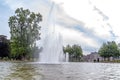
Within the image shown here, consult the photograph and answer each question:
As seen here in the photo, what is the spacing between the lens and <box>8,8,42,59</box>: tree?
7475 centimetres

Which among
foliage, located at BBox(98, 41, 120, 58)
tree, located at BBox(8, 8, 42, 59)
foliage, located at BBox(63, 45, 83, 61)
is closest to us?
tree, located at BBox(8, 8, 42, 59)

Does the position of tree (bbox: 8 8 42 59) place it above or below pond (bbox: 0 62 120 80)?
above

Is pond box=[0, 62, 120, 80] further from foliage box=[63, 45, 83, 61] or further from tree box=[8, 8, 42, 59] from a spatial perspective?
foliage box=[63, 45, 83, 61]

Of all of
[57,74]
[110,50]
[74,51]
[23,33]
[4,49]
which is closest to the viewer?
[57,74]

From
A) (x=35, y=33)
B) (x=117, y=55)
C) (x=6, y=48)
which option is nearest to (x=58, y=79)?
(x=35, y=33)

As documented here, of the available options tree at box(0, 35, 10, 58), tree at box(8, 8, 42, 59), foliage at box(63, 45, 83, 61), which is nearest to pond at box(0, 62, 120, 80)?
tree at box(8, 8, 42, 59)

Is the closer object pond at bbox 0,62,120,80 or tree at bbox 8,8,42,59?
pond at bbox 0,62,120,80

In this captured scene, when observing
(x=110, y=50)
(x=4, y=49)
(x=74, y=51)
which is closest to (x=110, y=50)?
(x=110, y=50)

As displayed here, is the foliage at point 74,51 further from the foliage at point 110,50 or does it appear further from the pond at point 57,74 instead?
the pond at point 57,74

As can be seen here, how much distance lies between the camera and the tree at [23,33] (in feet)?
245

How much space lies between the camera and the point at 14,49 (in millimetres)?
75125

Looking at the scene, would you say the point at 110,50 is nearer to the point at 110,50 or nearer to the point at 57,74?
the point at 110,50

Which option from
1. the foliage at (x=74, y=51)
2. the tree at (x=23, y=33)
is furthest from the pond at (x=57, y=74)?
the foliage at (x=74, y=51)

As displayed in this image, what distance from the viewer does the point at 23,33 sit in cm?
7500
